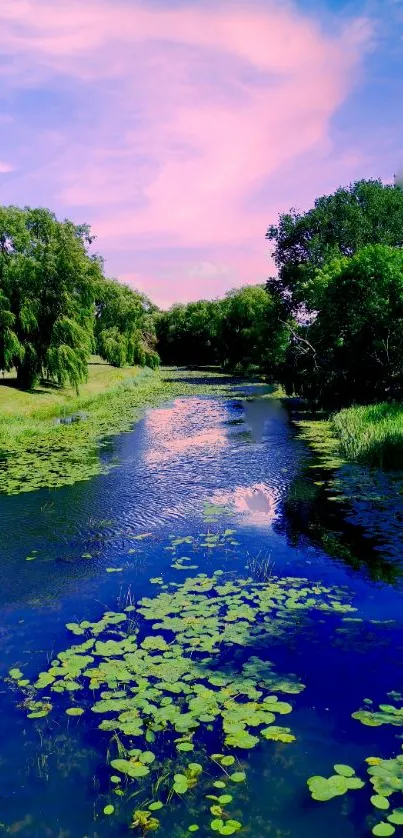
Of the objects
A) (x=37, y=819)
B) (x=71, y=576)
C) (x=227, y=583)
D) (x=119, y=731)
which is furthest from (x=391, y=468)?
(x=37, y=819)

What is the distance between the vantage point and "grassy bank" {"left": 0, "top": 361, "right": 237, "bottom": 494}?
66.7 feet

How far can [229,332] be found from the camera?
93062mm

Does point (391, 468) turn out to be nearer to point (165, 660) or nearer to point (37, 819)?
point (165, 660)

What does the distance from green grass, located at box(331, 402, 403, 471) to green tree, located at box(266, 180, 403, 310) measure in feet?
81.3

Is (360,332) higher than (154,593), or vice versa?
(360,332)

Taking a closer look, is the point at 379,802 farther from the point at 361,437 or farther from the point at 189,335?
the point at 189,335

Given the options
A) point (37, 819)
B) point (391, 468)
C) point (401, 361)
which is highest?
point (401, 361)

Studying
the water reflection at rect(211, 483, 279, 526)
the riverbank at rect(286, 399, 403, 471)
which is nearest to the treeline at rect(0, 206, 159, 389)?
the riverbank at rect(286, 399, 403, 471)

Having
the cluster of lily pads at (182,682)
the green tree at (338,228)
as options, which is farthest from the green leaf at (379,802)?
the green tree at (338,228)

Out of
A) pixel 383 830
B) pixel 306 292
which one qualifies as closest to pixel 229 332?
pixel 306 292

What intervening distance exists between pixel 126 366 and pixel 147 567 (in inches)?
2507

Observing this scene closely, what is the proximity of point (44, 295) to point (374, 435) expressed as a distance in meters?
25.2

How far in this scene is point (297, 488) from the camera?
18.0 meters

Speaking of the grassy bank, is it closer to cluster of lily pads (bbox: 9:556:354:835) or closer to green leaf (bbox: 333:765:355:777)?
cluster of lily pads (bbox: 9:556:354:835)
